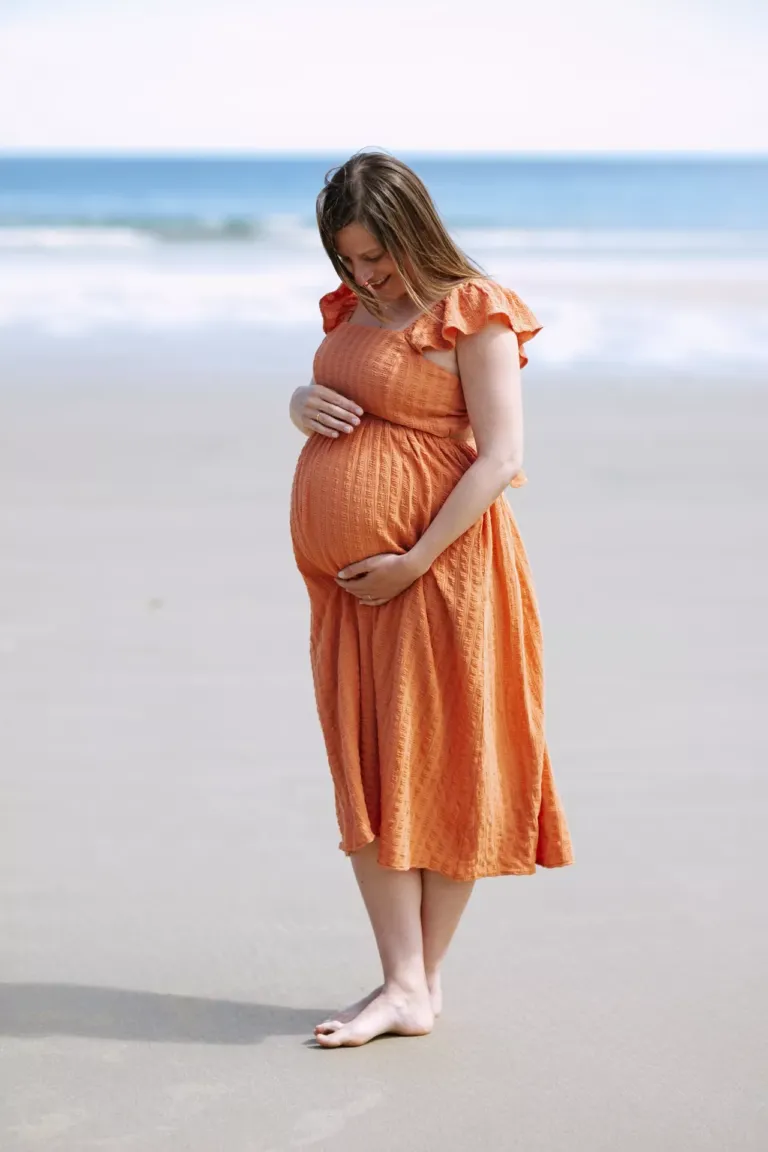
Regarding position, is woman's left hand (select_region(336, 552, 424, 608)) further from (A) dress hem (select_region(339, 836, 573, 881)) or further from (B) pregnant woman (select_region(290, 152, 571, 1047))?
(A) dress hem (select_region(339, 836, 573, 881))

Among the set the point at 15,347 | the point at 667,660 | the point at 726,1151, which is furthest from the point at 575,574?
the point at 15,347

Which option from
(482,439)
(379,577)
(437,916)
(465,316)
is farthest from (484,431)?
(437,916)

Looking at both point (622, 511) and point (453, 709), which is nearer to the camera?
point (453, 709)

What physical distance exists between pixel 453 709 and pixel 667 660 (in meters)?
2.09

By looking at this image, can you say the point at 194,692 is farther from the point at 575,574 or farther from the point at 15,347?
the point at 15,347

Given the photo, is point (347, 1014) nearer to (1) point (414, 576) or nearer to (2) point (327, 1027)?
(2) point (327, 1027)

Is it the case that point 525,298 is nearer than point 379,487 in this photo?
No

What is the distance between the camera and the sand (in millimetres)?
2291

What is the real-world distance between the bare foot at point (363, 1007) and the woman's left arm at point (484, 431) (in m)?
0.76

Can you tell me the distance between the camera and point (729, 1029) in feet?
8.16

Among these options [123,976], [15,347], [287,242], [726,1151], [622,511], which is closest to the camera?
[726,1151]

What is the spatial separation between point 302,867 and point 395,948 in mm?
642

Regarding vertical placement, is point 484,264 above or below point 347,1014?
above

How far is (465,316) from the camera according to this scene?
2316 mm
